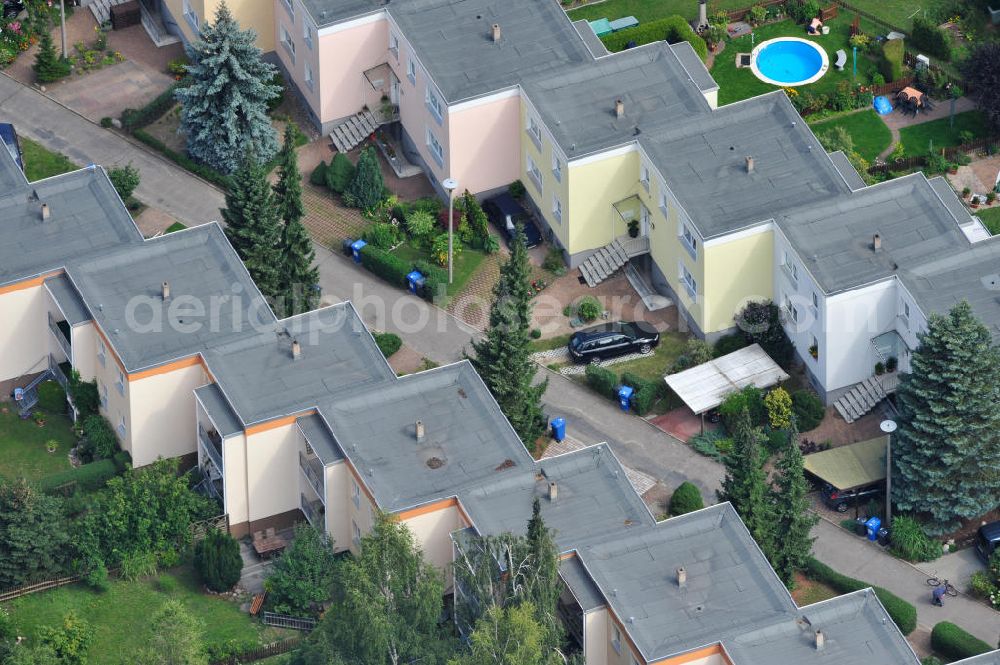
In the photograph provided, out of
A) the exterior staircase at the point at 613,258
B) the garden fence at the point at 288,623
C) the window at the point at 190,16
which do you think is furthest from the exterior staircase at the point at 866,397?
the window at the point at 190,16

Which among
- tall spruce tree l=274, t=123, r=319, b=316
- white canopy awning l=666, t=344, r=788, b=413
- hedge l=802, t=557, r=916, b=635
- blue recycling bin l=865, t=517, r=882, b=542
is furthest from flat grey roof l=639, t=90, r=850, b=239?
hedge l=802, t=557, r=916, b=635

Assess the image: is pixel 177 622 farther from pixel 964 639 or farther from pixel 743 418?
pixel 964 639

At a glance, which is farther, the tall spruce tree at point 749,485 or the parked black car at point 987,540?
the parked black car at point 987,540

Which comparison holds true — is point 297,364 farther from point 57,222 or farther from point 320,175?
point 320,175

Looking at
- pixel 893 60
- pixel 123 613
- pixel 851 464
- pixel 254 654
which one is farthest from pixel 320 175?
pixel 851 464

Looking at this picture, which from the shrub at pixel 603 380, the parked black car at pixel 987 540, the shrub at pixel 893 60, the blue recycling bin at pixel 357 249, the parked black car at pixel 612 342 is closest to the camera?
the parked black car at pixel 987 540

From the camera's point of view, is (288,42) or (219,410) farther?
(288,42)

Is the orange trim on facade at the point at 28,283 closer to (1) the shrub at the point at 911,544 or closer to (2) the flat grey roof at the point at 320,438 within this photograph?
(2) the flat grey roof at the point at 320,438
